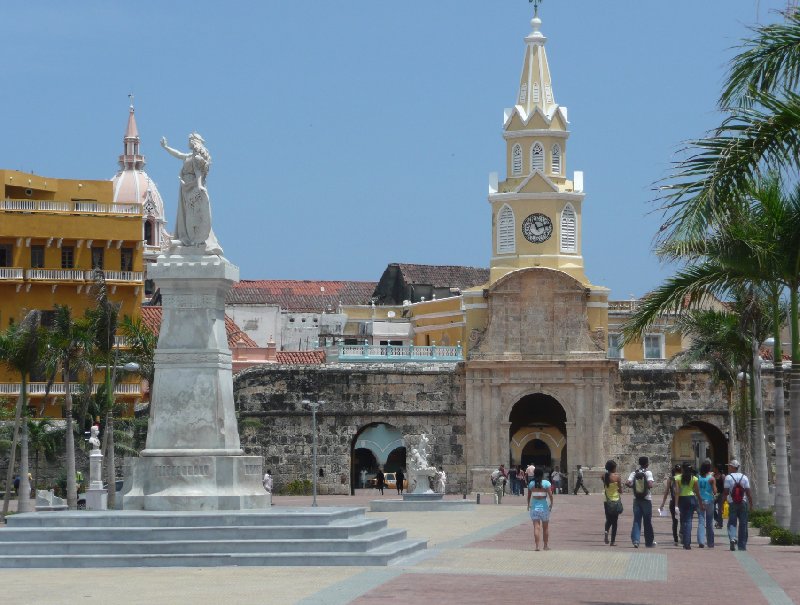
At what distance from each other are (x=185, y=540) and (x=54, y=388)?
1460 inches

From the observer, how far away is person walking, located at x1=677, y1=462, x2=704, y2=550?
25.8 meters

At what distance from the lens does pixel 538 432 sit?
68.2 meters

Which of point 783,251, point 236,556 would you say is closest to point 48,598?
point 236,556

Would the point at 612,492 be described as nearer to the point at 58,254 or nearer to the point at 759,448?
the point at 759,448

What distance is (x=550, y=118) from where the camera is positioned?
59406 mm

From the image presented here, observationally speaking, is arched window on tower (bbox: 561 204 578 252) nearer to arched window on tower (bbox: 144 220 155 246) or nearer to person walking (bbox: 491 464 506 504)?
person walking (bbox: 491 464 506 504)

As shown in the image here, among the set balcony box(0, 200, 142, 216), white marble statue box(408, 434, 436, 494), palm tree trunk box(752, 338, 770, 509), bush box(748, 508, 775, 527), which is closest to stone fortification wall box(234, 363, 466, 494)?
balcony box(0, 200, 142, 216)

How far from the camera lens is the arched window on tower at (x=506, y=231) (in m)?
59.5

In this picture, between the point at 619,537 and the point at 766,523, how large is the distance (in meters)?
3.34

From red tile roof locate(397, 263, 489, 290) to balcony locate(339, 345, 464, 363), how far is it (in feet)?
85.5

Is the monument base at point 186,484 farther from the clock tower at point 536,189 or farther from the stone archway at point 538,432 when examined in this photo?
the stone archway at point 538,432

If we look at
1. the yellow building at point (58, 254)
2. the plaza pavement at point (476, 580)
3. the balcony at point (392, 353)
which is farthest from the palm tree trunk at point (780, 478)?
the yellow building at point (58, 254)

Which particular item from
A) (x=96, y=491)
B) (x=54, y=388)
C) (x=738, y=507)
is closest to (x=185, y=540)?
(x=738, y=507)

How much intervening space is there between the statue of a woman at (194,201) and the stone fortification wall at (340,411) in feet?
108
